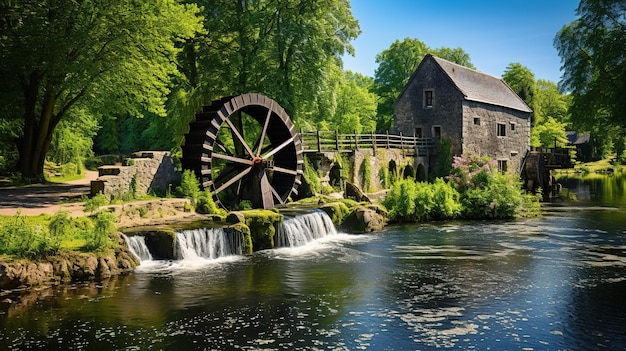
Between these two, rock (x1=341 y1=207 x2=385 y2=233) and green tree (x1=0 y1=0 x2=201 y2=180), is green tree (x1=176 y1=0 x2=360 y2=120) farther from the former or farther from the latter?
rock (x1=341 y1=207 x2=385 y2=233)

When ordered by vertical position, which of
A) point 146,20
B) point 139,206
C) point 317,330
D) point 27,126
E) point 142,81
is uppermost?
point 146,20

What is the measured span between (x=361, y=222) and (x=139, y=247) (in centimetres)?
827

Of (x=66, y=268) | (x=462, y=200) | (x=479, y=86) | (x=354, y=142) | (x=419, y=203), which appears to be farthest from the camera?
(x=479, y=86)

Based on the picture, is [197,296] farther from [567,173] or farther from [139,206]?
[567,173]

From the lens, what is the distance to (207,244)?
44.5ft

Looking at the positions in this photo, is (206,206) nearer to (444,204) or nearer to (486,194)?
(444,204)

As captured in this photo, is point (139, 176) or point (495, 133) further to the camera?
point (495, 133)

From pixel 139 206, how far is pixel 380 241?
22.4 ft

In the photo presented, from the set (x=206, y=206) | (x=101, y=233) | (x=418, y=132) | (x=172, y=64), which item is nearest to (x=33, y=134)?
(x=172, y=64)

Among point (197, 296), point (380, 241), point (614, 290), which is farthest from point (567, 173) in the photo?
point (197, 296)

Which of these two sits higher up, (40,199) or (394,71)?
(394,71)

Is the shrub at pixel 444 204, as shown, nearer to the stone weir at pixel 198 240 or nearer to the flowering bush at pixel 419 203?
the flowering bush at pixel 419 203

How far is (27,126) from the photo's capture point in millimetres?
19859

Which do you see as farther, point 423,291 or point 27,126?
point 27,126
